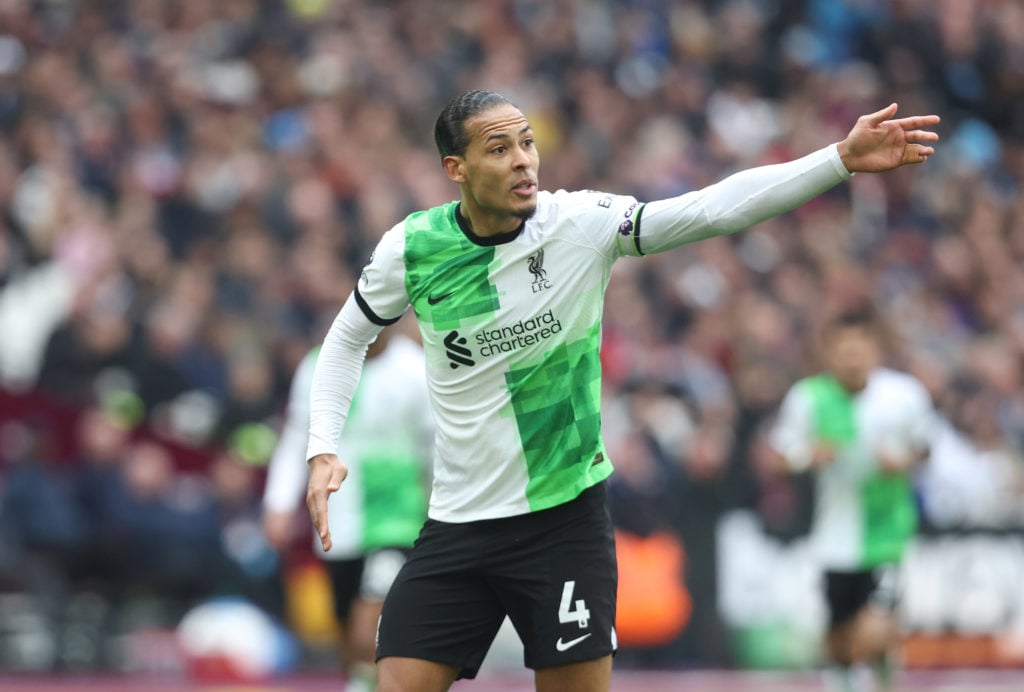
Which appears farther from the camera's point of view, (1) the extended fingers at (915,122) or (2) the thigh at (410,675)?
(2) the thigh at (410,675)

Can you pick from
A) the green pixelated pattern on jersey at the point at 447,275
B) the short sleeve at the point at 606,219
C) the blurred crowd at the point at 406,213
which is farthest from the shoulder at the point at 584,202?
the blurred crowd at the point at 406,213

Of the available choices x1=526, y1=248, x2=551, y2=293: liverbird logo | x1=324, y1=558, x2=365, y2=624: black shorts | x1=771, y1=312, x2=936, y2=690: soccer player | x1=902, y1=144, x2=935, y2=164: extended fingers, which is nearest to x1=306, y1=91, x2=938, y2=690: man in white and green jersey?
x1=526, y1=248, x2=551, y2=293: liverbird logo

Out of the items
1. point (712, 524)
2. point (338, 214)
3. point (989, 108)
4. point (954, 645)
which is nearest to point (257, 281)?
point (338, 214)

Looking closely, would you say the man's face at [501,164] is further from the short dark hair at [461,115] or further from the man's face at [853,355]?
the man's face at [853,355]

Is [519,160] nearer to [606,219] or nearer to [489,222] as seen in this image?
[489,222]

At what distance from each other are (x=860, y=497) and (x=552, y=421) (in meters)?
4.76

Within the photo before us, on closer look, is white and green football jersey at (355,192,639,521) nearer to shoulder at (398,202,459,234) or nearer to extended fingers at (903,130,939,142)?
shoulder at (398,202,459,234)

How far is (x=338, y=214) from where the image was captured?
15477 millimetres

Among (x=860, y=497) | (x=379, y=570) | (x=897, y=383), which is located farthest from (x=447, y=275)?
(x=897, y=383)

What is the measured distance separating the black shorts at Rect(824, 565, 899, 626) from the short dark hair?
204 inches

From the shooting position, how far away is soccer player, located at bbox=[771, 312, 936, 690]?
1056 centimetres

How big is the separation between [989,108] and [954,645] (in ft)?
27.4

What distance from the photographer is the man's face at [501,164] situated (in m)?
6.27

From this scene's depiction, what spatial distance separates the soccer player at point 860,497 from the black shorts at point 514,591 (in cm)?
434
